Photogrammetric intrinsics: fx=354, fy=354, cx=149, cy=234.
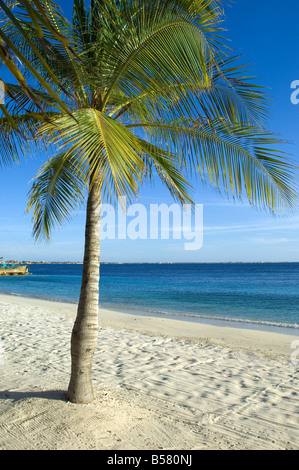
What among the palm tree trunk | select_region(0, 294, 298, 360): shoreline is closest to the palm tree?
the palm tree trunk

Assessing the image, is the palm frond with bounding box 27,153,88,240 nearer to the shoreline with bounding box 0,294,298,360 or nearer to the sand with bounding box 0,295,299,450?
the sand with bounding box 0,295,299,450

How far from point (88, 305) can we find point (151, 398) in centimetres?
182

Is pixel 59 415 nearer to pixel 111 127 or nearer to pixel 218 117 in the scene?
pixel 111 127

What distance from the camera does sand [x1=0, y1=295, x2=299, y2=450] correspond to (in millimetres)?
3432

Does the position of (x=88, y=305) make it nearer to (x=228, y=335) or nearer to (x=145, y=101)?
(x=145, y=101)

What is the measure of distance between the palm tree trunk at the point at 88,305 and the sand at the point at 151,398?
39 cm

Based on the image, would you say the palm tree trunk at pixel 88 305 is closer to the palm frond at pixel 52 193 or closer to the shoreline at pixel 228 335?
the palm frond at pixel 52 193

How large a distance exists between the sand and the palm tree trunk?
1.29 ft

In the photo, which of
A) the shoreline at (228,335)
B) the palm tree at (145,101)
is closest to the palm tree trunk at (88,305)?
the palm tree at (145,101)

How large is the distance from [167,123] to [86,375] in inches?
117

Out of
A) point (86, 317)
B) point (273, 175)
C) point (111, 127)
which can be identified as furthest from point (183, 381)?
point (111, 127)

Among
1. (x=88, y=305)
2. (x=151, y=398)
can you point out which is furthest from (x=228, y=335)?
(x=88, y=305)

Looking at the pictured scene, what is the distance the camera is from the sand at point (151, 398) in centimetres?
343
